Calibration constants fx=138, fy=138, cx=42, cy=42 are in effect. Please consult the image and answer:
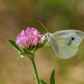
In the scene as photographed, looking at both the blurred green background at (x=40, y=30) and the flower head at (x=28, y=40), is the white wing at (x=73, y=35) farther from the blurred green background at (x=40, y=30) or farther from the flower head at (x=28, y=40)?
the blurred green background at (x=40, y=30)

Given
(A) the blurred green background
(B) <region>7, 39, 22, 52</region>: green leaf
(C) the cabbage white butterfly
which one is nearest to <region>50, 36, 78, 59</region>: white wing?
(C) the cabbage white butterfly

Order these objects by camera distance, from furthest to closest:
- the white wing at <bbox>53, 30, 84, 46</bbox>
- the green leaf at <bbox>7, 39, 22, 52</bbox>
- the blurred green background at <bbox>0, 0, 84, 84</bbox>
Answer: the blurred green background at <bbox>0, 0, 84, 84</bbox> → the white wing at <bbox>53, 30, 84, 46</bbox> → the green leaf at <bbox>7, 39, 22, 52</bbox>

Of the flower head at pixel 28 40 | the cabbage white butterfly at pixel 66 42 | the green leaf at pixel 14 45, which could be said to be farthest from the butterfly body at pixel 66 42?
the green leaf at pixel 14 45

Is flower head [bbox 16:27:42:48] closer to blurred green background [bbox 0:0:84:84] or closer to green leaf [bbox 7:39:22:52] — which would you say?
green leaf [bbox 7:39:22:52]

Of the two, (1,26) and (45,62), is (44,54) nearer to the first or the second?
(45,62)

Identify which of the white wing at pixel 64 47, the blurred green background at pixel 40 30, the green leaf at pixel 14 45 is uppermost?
the blurred green background at pixel 40 30

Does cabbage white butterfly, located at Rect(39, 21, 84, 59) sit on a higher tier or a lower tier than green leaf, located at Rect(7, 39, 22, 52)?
lower

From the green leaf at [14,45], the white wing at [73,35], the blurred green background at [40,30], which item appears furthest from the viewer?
the blurred green background at [40,30]

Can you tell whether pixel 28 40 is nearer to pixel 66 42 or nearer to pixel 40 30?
pixel 66 42

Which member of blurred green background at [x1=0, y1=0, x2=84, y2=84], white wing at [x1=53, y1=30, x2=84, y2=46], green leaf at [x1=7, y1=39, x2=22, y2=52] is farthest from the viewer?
blurred green background at [x1=0, y1=0, x2=84, y2=84]
